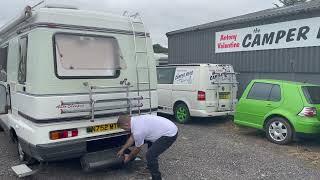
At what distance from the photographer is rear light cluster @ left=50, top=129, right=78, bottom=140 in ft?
18.5

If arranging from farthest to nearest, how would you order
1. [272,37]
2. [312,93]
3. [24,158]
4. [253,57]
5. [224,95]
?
[253,57], [272,37], [224,95], [312,93], [24,158]

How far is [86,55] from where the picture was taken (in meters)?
6.11

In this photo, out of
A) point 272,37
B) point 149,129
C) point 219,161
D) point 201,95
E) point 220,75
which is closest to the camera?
point 149,129

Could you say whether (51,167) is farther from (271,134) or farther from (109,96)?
(271,134)

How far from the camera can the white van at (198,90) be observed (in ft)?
36.6

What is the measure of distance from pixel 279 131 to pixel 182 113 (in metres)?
3.59

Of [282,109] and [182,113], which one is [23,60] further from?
[182,113]

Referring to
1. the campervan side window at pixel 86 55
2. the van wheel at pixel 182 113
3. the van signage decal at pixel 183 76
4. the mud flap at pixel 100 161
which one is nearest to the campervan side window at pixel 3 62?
the campervan side window at pixel 86 55

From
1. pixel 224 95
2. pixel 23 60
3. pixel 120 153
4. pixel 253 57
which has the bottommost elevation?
pixel 120 153

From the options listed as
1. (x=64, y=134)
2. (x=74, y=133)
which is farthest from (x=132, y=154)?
(x=64, y=134)

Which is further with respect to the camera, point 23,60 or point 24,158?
point 24,158

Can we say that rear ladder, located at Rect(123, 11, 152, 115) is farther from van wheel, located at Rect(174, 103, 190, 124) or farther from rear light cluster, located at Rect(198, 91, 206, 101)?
van wheel, located at Rect(174, 103, 190, 124)

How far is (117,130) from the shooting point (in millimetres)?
6375

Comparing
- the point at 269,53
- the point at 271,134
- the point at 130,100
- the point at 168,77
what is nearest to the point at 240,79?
the point at 269,53
